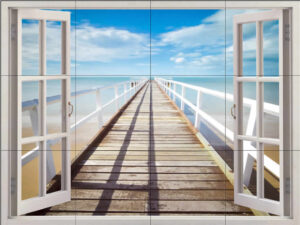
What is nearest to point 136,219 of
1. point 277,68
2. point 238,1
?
point 277,68

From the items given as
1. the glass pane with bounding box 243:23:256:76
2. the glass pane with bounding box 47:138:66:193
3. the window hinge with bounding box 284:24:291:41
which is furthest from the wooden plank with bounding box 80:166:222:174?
the window hinge with bounding box 284:24:291:41

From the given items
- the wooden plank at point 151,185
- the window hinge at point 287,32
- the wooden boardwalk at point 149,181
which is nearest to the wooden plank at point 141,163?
the wooden boardwalk at point 149,181

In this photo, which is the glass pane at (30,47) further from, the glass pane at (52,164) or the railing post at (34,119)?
the glass pane at (52,164)

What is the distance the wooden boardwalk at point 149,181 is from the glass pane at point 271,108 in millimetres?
447

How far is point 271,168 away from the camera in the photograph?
133 cm

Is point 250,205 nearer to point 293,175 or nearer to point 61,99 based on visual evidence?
point 293,175

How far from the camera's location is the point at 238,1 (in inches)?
50.7

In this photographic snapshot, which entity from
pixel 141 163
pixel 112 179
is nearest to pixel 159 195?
pixel 112 179

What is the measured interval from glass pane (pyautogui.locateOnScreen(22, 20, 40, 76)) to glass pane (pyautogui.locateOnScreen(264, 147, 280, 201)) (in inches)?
48.5

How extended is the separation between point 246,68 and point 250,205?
27.7 inches

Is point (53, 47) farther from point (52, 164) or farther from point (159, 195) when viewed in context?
point (159, 195)

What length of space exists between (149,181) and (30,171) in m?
0.69

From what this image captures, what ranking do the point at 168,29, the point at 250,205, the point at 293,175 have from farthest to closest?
the point at 168,29, the point at 250,205, the point at 293,175

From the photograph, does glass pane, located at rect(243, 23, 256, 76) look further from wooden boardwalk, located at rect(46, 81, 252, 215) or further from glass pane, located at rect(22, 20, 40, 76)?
glass pane, located at rect(22, 20, 40, 76)
